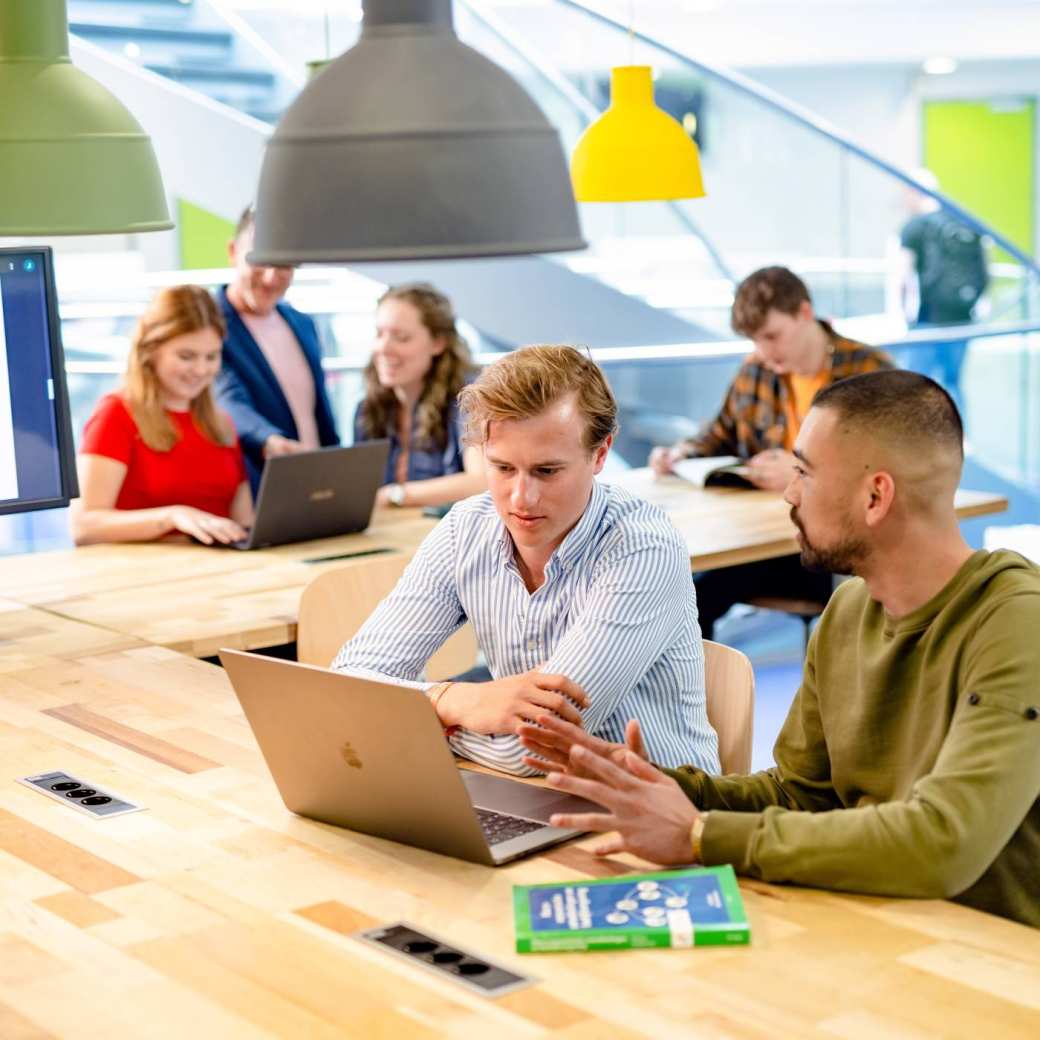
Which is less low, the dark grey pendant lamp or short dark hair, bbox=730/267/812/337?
the dark grey pendant lamp

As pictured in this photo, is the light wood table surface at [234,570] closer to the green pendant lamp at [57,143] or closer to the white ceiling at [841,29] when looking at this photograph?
the green pendant lamp at [57,143]

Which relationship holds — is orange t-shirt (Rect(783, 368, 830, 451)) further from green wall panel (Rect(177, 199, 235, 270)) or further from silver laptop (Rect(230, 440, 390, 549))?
green wall panel (Rect(177, 199, 235, 270))

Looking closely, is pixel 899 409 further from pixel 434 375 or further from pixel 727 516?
pixel 434 375

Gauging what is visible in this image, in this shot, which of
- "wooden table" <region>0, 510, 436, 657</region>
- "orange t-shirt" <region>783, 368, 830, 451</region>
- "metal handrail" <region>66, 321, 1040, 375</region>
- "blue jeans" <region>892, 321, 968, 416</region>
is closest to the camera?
"wooden table" <region>0, 510, 436, 657</region>

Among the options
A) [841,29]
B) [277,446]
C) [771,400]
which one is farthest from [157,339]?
[841,29]

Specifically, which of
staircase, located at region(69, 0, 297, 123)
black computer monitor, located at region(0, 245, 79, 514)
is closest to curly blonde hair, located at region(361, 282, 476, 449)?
black computer monitor, located at region(0, 245, 79, 514)

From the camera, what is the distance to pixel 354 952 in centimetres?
161

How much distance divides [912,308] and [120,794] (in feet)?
21.0

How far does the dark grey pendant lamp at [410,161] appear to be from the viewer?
1.88 metres

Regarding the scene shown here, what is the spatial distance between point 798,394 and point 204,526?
67.1 inches

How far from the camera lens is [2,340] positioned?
2.87 metres

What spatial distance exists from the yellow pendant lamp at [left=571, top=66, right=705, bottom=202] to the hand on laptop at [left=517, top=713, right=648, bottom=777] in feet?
8.90

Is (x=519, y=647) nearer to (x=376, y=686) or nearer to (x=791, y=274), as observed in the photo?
(x=376, y=686)

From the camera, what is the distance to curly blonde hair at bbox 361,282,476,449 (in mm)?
4355
